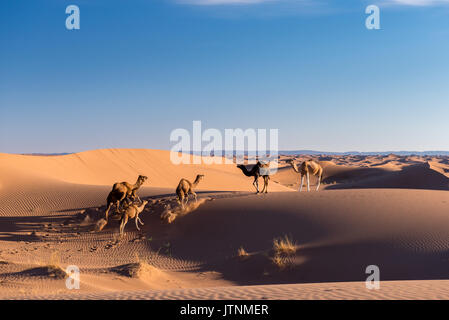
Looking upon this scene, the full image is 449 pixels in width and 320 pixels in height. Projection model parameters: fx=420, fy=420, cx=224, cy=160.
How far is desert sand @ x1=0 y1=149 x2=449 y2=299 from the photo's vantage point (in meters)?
7.57

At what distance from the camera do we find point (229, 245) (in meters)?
13.2

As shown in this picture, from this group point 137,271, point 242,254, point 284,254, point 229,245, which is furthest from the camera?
point 229,245

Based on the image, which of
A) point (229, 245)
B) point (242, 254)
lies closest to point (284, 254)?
point (242, 254)

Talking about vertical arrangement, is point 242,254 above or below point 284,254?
below

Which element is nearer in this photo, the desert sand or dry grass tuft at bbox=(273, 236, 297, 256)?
the desert sand

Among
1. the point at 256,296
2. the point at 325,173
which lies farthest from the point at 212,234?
the point at 325,173

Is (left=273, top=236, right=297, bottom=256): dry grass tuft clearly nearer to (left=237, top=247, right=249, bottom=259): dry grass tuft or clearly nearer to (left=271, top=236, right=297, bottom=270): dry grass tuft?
(left=271, top=236, right=297, bottom=270): dry grass tuft

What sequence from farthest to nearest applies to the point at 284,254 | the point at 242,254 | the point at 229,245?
the point at 229,245, the point at 242,254, the point at 284,254

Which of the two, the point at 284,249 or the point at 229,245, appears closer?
the point at 284,249

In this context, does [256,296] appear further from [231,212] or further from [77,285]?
[231,212]

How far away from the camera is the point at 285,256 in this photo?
11.3 metres

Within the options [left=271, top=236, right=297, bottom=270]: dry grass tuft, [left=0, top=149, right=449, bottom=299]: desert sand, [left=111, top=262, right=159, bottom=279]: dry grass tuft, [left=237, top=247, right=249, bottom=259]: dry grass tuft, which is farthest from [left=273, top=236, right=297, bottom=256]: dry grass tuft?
[left=111, top=262, right=159, bottom=279]: dry grass tuft

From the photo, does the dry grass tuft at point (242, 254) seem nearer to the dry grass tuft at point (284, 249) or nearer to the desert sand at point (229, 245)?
the desert sand at point (229, 245)

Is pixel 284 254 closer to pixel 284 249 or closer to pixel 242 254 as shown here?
pixel 284 249
